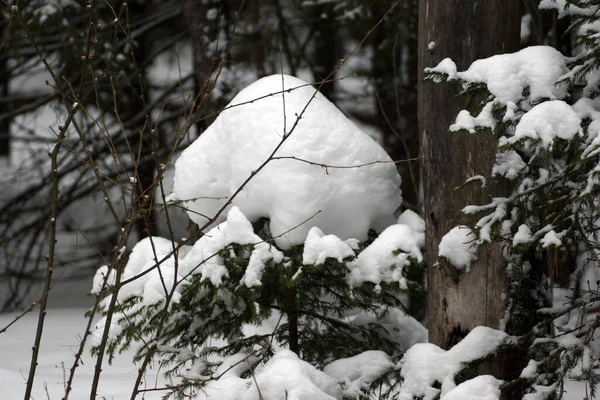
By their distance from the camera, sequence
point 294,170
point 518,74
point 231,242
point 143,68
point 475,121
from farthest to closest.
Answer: point 143,68
point 294,170
point 231,242
point 518,74
point 475,121

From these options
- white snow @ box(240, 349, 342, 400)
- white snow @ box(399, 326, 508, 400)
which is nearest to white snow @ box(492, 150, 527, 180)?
white snow @ box(399, 326, 508, 400)

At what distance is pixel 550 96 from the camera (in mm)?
3152

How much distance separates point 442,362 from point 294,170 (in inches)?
47.1

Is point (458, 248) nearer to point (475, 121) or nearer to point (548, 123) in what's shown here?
point (475, 121)

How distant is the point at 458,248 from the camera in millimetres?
3566

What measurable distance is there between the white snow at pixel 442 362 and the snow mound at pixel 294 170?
0.76m

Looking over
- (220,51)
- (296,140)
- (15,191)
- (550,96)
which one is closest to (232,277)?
(296,140)

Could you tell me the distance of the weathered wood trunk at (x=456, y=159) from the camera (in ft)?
11.6

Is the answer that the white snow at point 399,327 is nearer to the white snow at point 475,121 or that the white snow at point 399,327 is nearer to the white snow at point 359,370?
the white snow at point 359,370

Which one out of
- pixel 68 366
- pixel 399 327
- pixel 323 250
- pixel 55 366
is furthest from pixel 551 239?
pixel 68 366

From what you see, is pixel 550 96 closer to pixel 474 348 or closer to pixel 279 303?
pixel 474 348

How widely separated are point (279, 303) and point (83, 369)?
217 cm

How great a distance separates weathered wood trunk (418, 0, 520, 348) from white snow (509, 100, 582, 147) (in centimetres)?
55

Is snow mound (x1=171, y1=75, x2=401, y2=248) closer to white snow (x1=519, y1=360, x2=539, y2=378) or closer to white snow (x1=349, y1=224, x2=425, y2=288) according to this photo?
white snow (x1=349, y1=224, x2=425, y2=288)
